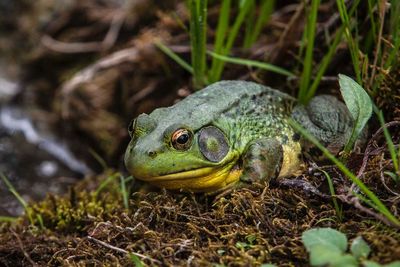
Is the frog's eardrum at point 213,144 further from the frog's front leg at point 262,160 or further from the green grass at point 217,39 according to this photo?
the green grass at point 217,39

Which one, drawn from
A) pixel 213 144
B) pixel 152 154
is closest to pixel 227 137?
pixel 213 144

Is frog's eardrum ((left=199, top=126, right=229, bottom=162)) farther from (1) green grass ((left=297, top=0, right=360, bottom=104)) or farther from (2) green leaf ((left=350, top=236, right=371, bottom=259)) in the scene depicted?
(2) green leaf ((left=350, top=236, right=371, bottom=259))

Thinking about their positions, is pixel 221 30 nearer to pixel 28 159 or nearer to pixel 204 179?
pixel 204 179

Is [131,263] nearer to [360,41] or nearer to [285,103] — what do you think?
[285,103]

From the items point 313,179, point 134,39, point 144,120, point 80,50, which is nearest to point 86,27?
point 80,50

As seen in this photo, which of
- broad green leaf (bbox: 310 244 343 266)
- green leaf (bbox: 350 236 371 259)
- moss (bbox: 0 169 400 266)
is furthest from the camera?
moss (bbox: 0 169 400 266)

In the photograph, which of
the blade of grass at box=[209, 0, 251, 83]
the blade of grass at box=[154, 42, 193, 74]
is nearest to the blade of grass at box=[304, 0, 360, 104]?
the blade of grass at box=[209, 0, 251, 83]
